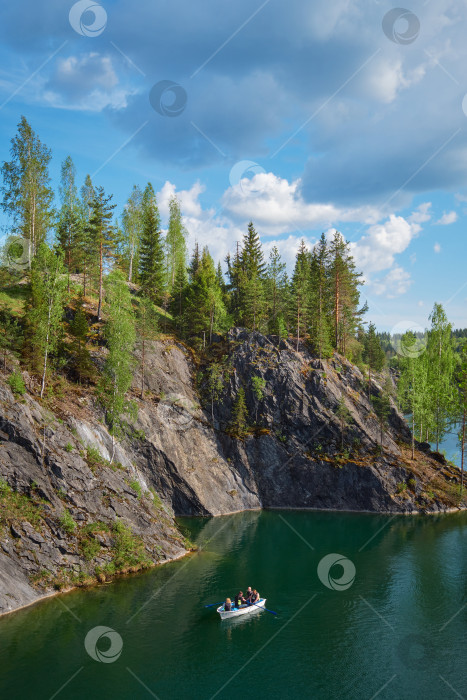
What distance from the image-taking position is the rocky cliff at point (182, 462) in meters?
36.7

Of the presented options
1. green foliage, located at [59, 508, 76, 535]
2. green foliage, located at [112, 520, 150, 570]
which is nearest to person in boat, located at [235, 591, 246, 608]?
green foliage, located at [112, 520, 150, 570]

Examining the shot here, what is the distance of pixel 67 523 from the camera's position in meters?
37.2

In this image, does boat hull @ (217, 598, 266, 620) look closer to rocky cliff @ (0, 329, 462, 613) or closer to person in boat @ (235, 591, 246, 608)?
person in boat @ (235, 591, 246, 608)

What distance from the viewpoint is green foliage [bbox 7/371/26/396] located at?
41.0 meters

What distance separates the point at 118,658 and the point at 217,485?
37160 millimetres

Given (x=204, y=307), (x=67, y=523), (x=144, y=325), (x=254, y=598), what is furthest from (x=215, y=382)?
(x=254, y=598)

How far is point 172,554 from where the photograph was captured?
144 feet

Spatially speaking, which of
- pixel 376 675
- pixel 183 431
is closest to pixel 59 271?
pixel 183 431

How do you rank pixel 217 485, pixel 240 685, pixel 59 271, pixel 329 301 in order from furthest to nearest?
pixel 329 301 → pixel 217 485 → pixel 59 271 → pixel 240 685

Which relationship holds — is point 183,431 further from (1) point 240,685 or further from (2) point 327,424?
(1) point 240,685

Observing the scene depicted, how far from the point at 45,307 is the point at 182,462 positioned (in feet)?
88.7

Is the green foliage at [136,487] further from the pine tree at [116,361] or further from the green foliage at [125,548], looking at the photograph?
the green foliage at [125,548]

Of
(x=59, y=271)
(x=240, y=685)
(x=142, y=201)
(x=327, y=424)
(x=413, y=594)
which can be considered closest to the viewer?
(x=240, y=685)

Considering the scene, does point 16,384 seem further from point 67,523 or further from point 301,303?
point 301,303
